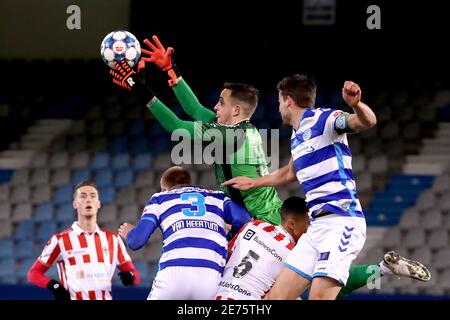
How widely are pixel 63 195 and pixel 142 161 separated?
1020 mm

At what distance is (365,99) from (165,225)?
23.7 feet

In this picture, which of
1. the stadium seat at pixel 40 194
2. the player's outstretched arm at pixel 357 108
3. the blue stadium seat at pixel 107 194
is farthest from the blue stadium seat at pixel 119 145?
the player's outstretched arm at pixel 357 108

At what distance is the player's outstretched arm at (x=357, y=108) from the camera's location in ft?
19.8

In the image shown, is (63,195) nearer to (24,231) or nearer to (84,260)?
(24,231)

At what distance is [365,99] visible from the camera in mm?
13742

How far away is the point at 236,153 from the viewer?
24.2ft

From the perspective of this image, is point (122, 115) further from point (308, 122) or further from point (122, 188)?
point (308, 122)

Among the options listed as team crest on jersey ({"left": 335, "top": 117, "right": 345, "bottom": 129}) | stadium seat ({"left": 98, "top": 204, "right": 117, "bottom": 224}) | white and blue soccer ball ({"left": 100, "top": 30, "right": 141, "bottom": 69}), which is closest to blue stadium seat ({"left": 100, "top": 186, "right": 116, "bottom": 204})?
stadium seat ({"left": 98, "top": 204, "right": 117, "bottom": 224})

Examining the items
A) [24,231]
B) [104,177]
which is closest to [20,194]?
[24,231]

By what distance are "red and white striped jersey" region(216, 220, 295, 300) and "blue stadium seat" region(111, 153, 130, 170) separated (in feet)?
20.8

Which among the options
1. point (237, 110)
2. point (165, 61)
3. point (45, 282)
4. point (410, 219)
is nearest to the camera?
point (237, 110)

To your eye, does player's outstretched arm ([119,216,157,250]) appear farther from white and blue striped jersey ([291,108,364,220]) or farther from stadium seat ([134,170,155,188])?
stadium seat ([134,170,155,188])

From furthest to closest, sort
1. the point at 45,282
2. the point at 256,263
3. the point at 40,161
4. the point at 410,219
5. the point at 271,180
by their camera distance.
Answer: the point at 40,161 → the point at 410,219 → the point at 45,282 → the point at 256,263 → the point at 271,180

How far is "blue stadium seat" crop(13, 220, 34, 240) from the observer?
12516mm
